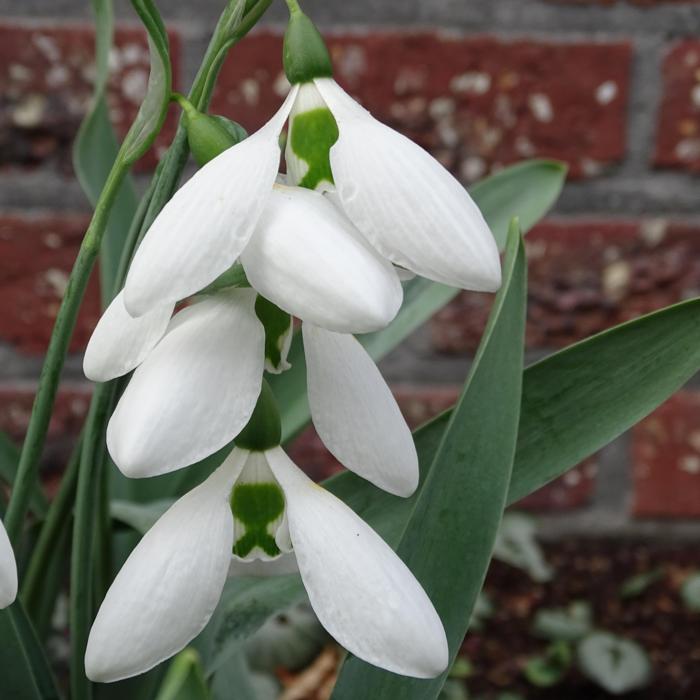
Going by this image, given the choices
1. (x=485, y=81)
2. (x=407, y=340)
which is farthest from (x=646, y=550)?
(x=485, y=81)

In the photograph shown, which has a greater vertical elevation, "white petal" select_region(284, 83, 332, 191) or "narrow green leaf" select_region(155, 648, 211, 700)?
"white petal" select_region(284, 83, 332, 191)

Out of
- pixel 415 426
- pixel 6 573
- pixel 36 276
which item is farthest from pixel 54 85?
pixel 6 573

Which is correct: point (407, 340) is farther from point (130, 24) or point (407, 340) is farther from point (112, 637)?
point (112, 637)

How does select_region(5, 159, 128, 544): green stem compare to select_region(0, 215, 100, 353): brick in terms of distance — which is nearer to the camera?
select_region(5, 159, 128, 544): green stem

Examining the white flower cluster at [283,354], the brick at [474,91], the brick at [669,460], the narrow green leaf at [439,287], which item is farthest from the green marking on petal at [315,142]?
the brick at [669,460]

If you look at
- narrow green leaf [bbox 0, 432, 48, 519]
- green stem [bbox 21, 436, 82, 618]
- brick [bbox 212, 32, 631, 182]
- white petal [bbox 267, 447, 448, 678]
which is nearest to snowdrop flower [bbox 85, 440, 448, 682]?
white petal [bbox 267, 447, 448, 678]

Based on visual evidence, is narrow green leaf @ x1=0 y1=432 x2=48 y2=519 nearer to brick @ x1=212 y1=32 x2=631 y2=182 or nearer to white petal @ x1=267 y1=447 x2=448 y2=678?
white petal @ x1=267 y1=447 x2=448 y2=678

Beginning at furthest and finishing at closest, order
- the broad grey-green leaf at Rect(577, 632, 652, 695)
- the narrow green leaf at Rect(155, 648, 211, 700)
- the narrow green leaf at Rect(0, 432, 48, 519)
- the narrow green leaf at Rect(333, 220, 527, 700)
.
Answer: the broad grey-green leaf at Rect(577, 632, 652, 695) < the narrow green leaf at Rect(0, 432, 48, 519) < the narrow green leaf at Rect(333, 220, 527, 700) < the narrow green leaf at Rect(155, 648, 211, 700)
